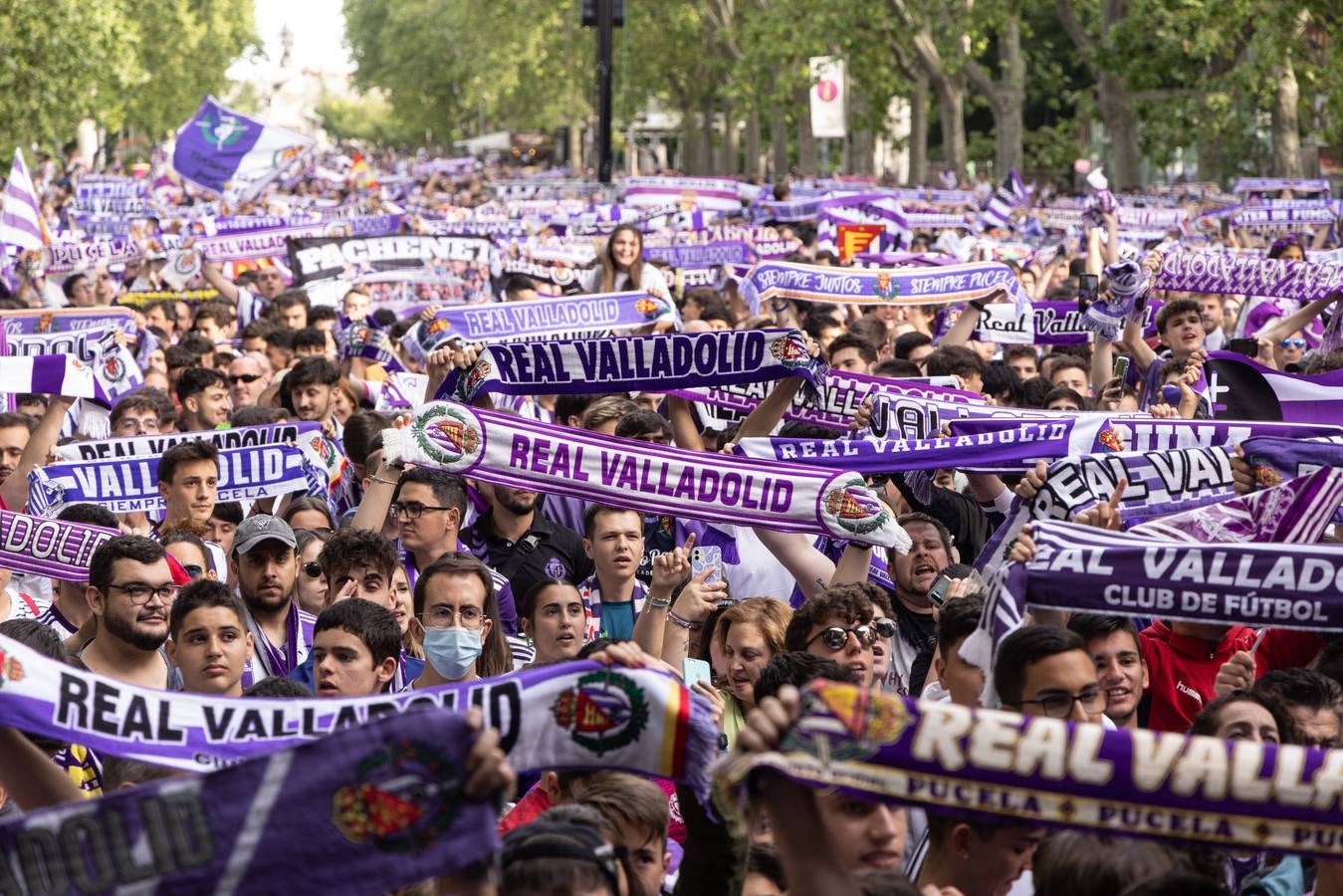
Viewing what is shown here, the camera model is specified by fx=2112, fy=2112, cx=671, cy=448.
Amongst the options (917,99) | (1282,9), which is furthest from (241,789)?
(917,99)

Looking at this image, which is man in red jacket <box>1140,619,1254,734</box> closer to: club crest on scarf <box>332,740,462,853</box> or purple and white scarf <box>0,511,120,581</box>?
club crest on scarf <box>332,740,462,853</box>

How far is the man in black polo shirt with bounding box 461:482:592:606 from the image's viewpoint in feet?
26.3

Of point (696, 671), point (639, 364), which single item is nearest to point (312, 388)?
point (639, 364)

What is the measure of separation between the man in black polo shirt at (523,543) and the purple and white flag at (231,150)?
717 inches

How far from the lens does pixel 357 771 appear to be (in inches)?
145

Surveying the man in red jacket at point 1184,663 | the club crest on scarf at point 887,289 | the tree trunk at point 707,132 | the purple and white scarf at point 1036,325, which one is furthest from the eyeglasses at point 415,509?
the tree trunk at point 707,132

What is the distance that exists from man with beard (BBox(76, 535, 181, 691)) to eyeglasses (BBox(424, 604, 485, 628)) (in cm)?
80

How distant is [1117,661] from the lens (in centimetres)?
586

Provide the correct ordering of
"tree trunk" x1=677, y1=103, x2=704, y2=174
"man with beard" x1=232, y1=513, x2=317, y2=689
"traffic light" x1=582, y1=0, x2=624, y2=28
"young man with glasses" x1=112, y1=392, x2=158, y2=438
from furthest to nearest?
"tree trunk" x1=677, y1=103, x2=704, y2=174
"traffic light" x1=582, y1=0, x2=624, y2=28
"young man with glasses" x1=112, y1=392, x2=158, y2=438
"man with beard" x1=232, y1=513, x2=317, y2=689

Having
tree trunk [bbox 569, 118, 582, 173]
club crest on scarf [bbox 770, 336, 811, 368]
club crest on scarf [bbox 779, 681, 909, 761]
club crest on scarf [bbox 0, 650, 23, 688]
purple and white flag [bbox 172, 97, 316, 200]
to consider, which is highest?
purple and white flag [bbox 172, 97, 316, 200]

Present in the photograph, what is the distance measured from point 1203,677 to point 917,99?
3961cm

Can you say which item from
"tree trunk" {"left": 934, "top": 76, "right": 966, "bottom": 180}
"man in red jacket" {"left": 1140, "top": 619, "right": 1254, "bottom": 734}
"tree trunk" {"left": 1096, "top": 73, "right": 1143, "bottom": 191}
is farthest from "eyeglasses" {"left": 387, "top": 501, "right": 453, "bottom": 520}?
"tree trunk" {"left": 934, "top": 76, "right": 966, "bottom": 180}

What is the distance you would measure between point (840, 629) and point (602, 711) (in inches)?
72.0

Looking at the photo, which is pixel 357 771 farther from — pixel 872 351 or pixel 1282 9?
pixel 1282 9
